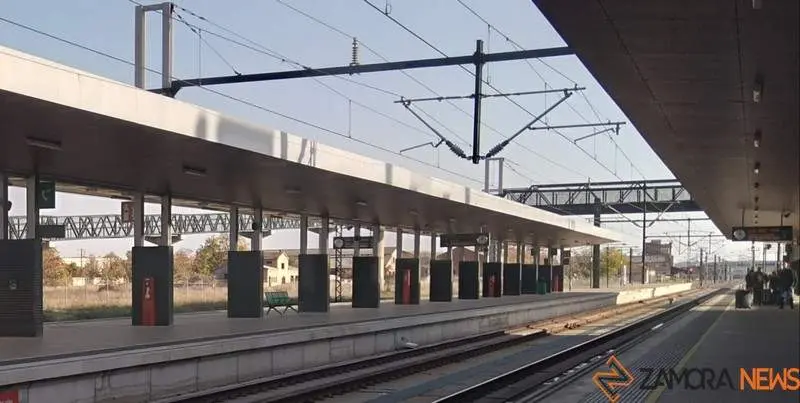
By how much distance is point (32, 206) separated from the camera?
14484mm

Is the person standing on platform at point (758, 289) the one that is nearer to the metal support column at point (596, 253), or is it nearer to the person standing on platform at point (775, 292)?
the person standing on platform at point (775, 292)

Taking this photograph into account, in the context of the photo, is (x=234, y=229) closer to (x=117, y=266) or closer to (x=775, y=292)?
(x=775, y=292)

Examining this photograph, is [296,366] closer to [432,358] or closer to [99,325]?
[432,358]

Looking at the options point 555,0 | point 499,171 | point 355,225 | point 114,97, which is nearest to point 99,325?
point 114,97

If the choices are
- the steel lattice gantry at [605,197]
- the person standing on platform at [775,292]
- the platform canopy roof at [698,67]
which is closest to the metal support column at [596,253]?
the steel lattice gantry at [605,197]

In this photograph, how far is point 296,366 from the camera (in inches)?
626

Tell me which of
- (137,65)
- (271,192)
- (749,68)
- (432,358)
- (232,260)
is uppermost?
(137,65)

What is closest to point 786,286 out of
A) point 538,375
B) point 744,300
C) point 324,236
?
point 744,300

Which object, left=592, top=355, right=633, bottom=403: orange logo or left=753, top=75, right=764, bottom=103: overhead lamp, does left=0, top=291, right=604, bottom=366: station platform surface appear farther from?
left=753, top=75, right=764, bottom=103: overhead lamp

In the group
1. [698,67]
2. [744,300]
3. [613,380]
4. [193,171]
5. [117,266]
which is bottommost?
[117,266]

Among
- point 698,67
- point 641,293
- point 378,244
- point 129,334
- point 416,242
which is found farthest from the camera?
point 641,293

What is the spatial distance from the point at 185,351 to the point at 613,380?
6.80 meters

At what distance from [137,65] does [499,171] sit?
27.9 metres

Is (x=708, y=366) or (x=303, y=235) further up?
(x=303, y=235)
